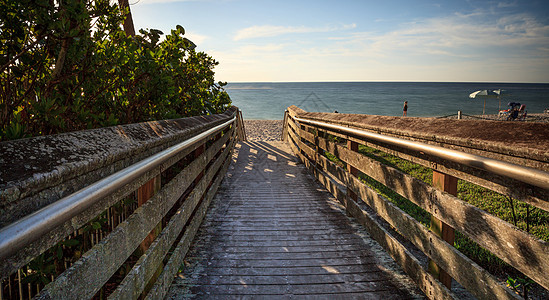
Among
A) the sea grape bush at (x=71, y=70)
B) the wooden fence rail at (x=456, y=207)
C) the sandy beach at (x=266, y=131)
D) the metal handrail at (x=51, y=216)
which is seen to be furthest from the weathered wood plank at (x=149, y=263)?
the sandy beach at (x=266, y=131)

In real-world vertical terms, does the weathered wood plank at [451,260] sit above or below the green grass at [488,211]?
above

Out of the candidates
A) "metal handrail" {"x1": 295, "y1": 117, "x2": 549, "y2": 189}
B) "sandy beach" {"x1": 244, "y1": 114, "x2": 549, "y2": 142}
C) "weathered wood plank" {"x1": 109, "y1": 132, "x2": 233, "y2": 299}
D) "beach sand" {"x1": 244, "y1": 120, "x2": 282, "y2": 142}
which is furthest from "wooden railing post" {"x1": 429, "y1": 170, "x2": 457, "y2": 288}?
"sandy beach" {"x1": 244, "y1": 114, "x2": 549, "y2": 142}

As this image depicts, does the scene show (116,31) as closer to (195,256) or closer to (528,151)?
A: (195,256)

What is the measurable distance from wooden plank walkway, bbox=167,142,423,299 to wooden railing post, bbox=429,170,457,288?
1.04ft

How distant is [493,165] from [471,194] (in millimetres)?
5196

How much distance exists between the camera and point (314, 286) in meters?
2.31

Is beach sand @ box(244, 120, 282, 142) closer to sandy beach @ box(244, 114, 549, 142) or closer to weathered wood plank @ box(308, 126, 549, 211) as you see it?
sandy beach @ box(244, 114, 549, 142)

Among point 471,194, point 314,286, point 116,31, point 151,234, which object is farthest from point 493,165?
point 471,194

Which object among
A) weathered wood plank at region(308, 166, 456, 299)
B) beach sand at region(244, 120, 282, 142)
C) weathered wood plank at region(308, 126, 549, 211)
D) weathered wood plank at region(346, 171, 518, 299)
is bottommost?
beach sand at region(244, 120, 282, 142)

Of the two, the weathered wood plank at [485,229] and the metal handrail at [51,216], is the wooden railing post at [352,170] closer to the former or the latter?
the weathered wood plank at [485,229]

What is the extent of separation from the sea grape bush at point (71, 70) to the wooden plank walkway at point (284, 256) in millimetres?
1309

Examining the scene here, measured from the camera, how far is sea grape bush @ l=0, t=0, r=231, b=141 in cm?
163

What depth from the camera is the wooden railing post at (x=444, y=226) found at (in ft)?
6.14

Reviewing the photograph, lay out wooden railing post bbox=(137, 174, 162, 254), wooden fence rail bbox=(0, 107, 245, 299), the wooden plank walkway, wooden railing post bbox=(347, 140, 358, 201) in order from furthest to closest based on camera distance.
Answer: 1. wooden railing post bbox=(347, 140, 358, 201)
2. the wooden plank walkway
3. wooden railing post bbox=(137, 174, 162, 254)
4. wooden fence rail bbox=(0, 107, 245, 299)
